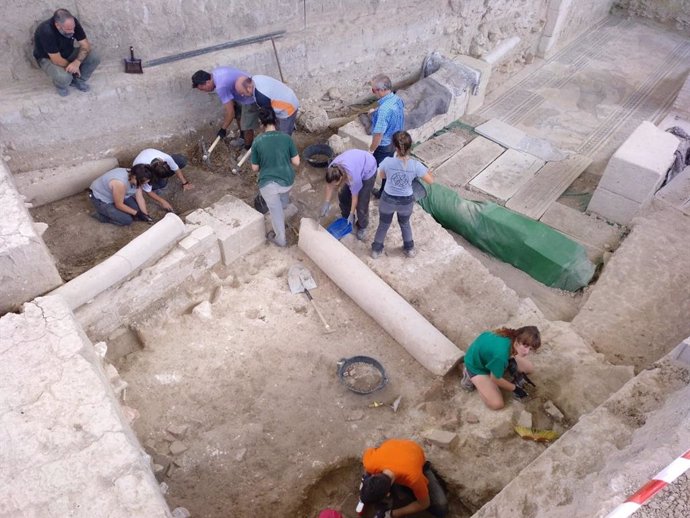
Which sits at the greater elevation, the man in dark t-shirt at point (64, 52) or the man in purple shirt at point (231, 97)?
the man in dark t-shirt at point (64, 52)

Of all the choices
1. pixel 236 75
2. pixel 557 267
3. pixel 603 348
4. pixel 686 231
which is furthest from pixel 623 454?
pixel 236 75

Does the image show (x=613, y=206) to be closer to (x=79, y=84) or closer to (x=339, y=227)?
(x=339, y=227)

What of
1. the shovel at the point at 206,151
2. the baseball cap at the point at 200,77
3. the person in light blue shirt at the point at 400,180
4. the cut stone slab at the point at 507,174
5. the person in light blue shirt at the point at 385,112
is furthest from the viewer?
the cut stone slab at the point at 507,174

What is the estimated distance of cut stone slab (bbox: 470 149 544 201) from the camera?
7.75 m

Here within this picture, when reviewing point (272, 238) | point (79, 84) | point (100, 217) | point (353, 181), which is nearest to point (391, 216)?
point (353, 181)

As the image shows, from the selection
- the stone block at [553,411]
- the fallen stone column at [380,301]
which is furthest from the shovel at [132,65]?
the stone block at [553,411]

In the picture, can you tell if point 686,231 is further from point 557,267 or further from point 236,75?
point 236,75

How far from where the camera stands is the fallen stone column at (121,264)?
187 inches

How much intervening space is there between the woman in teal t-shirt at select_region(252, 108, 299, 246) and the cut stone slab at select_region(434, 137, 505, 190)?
9.36ft

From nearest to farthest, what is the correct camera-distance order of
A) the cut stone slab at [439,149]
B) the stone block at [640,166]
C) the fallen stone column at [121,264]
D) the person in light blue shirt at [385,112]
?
the fallen stone column at [121,264], the person in light blue shirt at [385,112], the stone block at [640,166], the cut stone slab at [439,149]

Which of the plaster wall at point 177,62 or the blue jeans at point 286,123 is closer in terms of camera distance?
the plaster wall at point 177,62

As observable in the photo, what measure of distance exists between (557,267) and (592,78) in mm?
5900

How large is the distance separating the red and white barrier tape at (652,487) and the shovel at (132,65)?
646 cm

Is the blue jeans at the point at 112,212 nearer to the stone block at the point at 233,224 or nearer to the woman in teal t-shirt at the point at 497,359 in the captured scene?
the stone block at the point at 233,224
